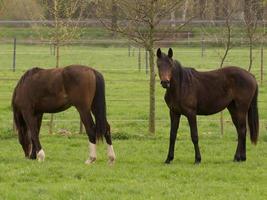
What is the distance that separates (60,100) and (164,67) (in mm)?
2068

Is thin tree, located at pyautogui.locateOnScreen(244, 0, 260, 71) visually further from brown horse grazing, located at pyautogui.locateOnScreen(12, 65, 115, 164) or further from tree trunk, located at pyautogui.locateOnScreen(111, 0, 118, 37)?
brown horse grazing, located at pyautogui.locateOnScreen(12, 65, 115, 164)

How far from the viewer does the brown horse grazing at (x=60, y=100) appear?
11.0m

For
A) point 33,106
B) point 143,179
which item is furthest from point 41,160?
point 143,179

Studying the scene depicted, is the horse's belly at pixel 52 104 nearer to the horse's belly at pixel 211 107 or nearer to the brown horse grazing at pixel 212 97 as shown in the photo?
the brown horse grazing at pixel 212 97

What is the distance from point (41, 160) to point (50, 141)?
10.7ft

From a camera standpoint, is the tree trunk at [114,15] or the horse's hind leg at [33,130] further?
the tree trunk at [114,15]

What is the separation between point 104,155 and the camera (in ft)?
40.5

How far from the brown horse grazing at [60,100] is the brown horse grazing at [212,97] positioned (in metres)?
1.31

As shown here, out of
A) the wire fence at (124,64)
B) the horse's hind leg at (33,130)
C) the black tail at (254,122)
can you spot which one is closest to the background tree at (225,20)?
the wire fence at (124,64)

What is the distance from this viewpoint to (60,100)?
11.2 m

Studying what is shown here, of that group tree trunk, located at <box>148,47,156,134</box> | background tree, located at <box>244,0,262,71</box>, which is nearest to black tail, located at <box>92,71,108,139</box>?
tree trunk, located at <box>148,47,156,134</box>

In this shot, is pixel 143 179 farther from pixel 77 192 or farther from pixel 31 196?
pixel 31 196

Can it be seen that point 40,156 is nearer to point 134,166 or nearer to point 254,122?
point 134,166

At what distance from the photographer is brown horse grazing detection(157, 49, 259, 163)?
37.0ft
